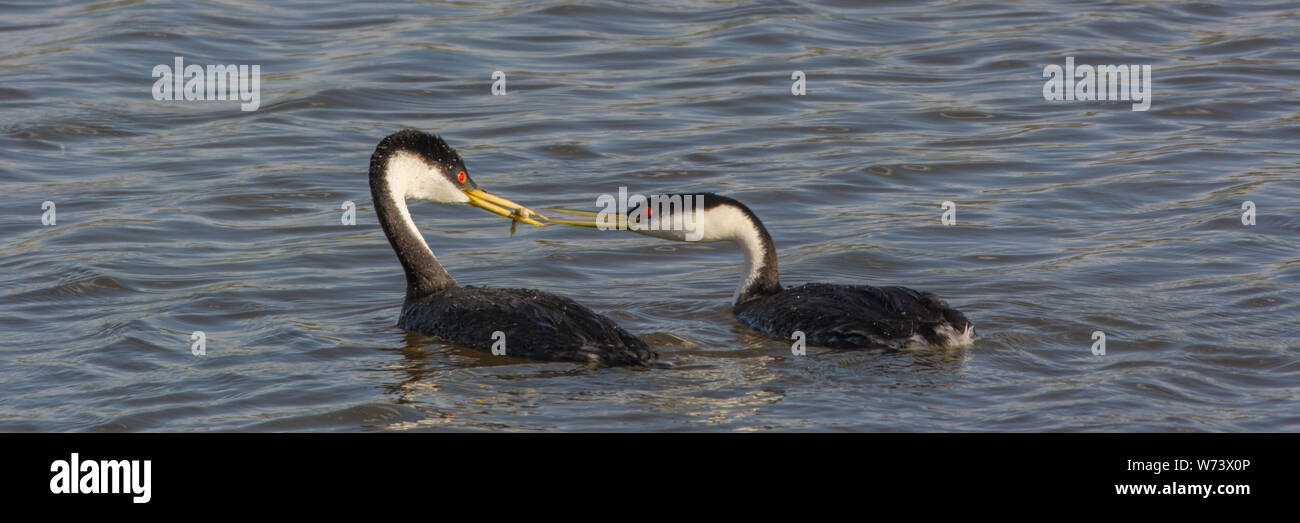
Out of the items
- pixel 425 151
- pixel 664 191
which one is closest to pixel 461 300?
pixel 425 151

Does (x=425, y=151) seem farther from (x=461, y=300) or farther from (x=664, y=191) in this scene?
(x=664, y=191)

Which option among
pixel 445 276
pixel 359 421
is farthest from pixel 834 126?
pixel 359 421

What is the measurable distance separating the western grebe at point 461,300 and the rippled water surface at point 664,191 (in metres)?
0.14

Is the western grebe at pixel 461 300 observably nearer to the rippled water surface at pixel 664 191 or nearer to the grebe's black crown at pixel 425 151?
the grebe's black crown at pixel 425 151

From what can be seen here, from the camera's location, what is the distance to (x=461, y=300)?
7.74m

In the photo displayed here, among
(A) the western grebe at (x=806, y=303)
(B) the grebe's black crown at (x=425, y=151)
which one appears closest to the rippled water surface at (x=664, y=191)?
(A) the western grebe at (x=806, y=303)

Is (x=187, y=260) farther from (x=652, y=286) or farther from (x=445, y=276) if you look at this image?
(x=652, y=286)

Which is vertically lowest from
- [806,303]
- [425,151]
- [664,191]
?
[806,303]

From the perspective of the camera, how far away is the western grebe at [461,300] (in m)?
7.15

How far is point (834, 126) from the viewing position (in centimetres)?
1238

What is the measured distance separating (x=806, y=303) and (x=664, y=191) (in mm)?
3068

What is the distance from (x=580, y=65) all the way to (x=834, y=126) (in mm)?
2758

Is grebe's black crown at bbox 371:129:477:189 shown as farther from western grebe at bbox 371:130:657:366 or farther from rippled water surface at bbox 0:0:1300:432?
rippled water surface at bbox 0:0:1300:432

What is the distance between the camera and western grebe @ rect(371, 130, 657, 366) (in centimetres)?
715
